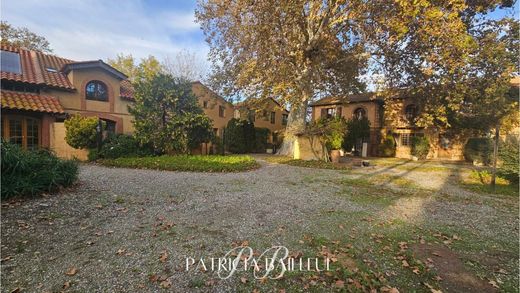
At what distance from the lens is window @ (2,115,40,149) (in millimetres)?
11453

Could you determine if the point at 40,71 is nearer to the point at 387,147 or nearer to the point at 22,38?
the point at 22,38

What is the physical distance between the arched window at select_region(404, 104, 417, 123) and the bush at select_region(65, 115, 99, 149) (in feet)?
85.2

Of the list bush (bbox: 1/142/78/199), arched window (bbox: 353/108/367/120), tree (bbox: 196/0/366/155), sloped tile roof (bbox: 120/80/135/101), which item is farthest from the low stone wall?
arched window (bbox: 353/108/367/120)

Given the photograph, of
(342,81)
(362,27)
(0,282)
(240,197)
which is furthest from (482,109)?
(0,282)

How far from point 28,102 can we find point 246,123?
14493 millimetres

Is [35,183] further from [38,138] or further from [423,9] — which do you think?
[423,9]

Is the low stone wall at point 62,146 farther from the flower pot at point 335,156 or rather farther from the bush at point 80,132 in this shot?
the flower pot at point 335,156

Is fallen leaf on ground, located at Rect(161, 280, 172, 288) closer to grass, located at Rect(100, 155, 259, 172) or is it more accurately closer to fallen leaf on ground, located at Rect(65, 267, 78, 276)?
fallen leaf on ground, located at Rect(65, 267, 78, 276)

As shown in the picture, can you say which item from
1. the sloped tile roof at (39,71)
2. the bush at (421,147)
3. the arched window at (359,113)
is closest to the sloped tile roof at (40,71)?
the sloped tile roof at (39,71)

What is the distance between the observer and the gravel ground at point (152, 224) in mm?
2717

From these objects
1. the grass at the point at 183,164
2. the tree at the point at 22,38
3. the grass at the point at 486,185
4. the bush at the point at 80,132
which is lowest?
the grass at the point at 486,185

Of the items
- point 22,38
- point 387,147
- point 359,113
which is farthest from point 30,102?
point 387,147

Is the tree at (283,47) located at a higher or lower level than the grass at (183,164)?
higher

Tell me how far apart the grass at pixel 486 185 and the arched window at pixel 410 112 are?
46.8 ft
